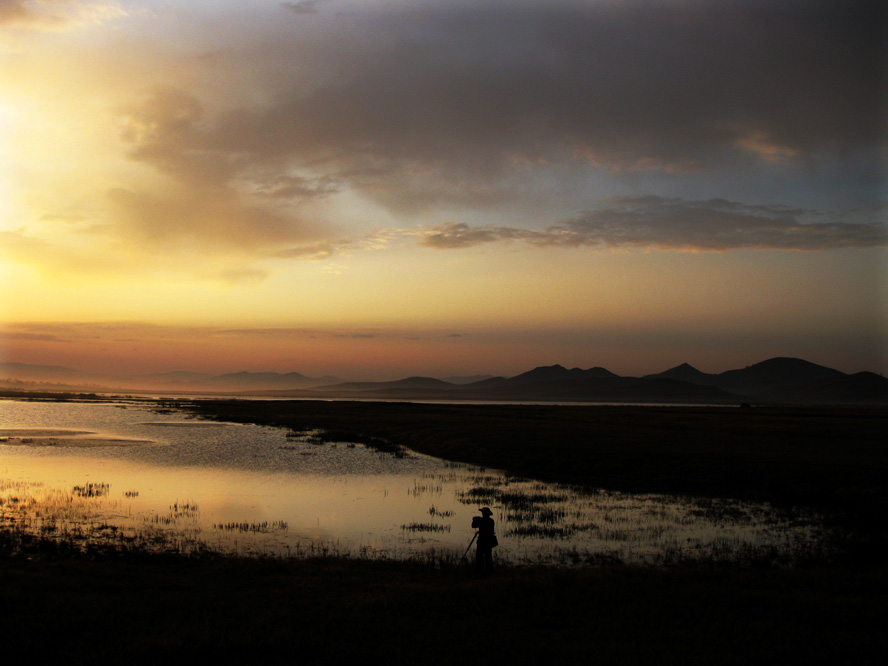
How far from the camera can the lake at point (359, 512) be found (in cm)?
2164

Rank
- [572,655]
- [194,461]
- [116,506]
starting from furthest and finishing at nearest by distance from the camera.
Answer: [194,461], [116,506], [572,655]

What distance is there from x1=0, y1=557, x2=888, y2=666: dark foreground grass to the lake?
4150 millimetres

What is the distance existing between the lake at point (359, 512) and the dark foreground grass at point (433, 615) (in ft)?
13.6

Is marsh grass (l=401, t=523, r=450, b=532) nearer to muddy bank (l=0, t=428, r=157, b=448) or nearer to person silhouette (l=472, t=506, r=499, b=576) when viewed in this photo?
person silhouette (l=472, t=506, r=499, b=576)

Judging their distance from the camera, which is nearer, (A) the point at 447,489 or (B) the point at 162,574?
(B) the point at 162,574

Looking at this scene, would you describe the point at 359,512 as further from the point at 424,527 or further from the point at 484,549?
Answer: the point at 484,549

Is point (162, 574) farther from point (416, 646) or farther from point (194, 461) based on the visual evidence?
point (194, 461)

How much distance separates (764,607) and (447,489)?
2267 centimetres

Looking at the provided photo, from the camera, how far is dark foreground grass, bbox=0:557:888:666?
1108 centimetres

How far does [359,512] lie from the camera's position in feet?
91.9

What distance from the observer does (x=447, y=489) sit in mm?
35219

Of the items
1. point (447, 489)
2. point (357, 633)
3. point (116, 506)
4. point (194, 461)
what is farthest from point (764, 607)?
point (194, 461)

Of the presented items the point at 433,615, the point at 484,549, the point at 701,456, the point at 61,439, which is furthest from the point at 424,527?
the point at 61,439

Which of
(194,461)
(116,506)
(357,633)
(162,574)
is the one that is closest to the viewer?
(357,633)
